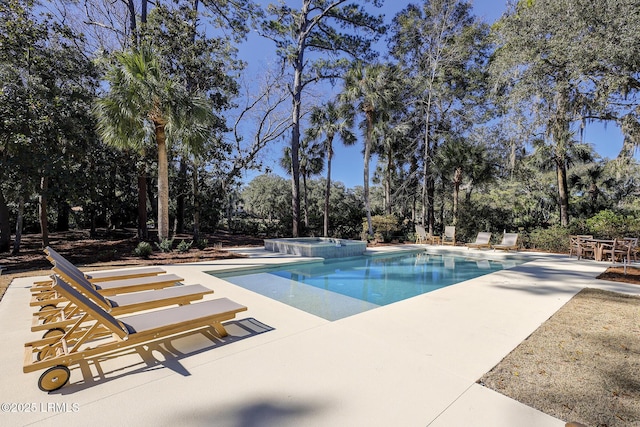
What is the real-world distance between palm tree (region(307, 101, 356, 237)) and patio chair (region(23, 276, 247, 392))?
14931 millimetres

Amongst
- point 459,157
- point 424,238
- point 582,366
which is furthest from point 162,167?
point 459,157

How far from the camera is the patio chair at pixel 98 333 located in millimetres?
2188

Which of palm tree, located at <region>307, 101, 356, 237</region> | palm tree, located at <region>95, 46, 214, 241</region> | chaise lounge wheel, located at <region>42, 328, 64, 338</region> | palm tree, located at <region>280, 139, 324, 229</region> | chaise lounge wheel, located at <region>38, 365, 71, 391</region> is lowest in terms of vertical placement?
chaise lounge wheel, located at <region>38, 365, 71, 391</region>

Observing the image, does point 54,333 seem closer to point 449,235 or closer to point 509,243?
point 509,243

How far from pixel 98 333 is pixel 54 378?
683mm

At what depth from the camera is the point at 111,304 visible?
10.0 ft

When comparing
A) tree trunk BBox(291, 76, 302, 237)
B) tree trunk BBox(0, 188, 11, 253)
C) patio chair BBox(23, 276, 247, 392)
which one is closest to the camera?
patio chair BBox(23, 276, 247, 392)

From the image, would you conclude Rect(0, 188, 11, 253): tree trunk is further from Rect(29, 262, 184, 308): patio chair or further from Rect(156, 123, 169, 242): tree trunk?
Rect(29, 262, 184, 308): patio chair

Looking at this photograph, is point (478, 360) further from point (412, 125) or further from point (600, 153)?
point (600, 153)

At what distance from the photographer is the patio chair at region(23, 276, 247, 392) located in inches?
86.1

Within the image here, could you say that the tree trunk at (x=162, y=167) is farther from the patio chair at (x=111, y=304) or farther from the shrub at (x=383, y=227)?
the shrub at (x=383, y=227)

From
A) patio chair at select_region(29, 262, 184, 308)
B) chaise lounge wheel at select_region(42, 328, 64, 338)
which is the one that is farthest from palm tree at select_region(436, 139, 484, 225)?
chaise lounge wheel at select_region(42, 328, 64, 338)

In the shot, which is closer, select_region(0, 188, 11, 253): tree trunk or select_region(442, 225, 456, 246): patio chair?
select_region(0, 188, 11, 253): tree trunk

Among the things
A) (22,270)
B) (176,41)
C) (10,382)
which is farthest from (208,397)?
(176,41)
